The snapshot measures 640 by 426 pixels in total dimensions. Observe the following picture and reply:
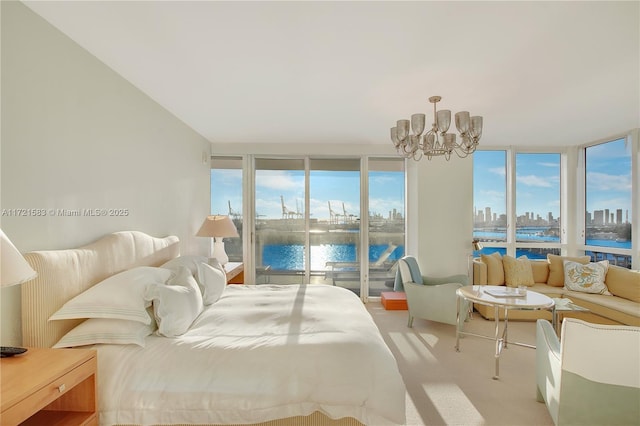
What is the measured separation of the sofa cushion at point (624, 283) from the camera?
11.9ft

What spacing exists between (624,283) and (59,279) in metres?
5.46

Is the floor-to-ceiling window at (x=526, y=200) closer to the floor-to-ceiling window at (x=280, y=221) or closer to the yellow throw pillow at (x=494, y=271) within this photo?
the yellow throw pillow at (x=494, y=271)

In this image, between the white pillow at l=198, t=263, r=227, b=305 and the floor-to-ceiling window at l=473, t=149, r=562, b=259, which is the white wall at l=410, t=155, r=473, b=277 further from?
the white pillow at l=198, t=263, r=227, b=305

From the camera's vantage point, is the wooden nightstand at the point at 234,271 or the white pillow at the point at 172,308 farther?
the wooden nightstand at the point at 234,271

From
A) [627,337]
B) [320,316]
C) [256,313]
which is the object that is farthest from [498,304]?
[256,313]

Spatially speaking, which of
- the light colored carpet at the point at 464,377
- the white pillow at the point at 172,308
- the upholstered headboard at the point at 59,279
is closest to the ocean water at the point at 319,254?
the light colored carpet at the point at 464,377

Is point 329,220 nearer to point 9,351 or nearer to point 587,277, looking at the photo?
point 587,277

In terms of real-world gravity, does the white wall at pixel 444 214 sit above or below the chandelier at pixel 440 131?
below

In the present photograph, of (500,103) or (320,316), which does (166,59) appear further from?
(500,103)

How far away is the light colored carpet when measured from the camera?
215 cm

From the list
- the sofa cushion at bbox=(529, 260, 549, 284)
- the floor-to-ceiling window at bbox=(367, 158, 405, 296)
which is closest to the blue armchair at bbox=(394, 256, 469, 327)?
the floor-to-ceiling window at bbox=(367, 158, 405, 296)

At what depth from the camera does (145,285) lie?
1.97 m

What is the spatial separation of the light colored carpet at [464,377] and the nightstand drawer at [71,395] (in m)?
1.87

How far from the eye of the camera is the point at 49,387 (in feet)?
4.18
